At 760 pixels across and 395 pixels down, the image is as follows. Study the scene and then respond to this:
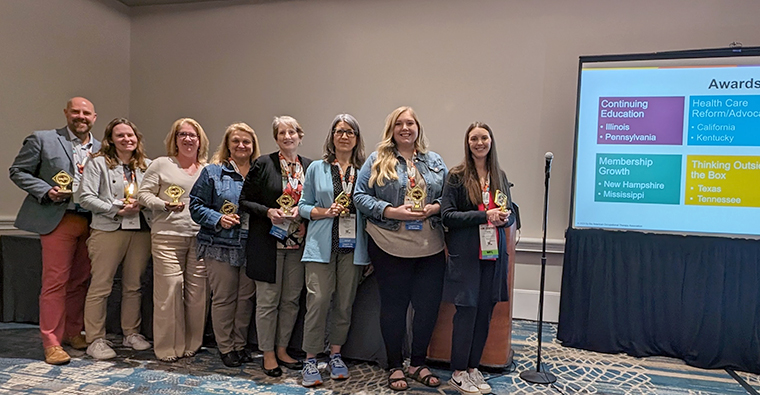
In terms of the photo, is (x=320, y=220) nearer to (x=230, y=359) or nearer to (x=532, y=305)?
(x=230, y=359)

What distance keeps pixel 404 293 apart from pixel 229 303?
43.8 inches

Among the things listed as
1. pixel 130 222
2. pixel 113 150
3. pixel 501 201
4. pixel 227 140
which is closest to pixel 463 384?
pixel 501 201

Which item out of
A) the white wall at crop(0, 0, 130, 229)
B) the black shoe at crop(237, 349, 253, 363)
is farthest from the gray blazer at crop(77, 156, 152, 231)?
the white wall at crop(0, 0, 130, 229)

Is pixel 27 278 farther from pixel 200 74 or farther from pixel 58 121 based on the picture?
pixel 200 74

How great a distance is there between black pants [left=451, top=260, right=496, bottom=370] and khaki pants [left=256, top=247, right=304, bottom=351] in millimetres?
935

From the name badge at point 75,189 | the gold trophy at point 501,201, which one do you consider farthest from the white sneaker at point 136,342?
the gold trophy at point 501,201

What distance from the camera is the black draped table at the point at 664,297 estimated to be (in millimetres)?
2873

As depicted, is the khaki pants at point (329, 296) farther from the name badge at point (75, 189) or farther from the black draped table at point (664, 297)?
the black draped table at point (664, 297)

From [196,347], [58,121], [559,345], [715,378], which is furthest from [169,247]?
[715,378]

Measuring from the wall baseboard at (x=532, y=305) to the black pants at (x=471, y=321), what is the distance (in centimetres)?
155

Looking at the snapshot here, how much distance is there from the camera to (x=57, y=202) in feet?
9.20

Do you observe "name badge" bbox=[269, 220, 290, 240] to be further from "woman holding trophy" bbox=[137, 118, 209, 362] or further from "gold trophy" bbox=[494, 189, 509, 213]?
"gold trophy" bbox=[494, 189, 509, 213]

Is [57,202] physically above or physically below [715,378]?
above

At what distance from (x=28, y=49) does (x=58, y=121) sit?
0.65 meters
